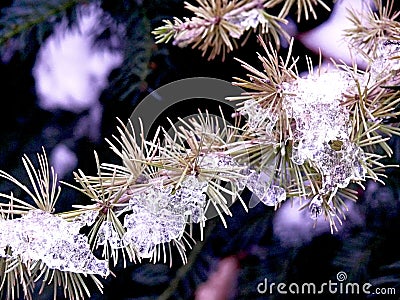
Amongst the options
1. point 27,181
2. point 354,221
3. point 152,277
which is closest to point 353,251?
point 354,221

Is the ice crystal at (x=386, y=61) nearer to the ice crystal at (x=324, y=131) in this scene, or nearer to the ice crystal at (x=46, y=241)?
the ice crystal at (x=324, y=131)

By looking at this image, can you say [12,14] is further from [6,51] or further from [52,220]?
[52,220]

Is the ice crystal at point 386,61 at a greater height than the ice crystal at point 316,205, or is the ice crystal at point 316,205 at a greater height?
the ice crystal at point 386,61

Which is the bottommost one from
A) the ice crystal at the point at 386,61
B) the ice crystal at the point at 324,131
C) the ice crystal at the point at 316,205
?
the ice crystal at the point at 316,205

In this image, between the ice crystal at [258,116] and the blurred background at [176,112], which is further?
the blurred background at [176,112]

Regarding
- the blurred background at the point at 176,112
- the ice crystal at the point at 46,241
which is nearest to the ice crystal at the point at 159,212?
the ice crystal at the point at 46,241

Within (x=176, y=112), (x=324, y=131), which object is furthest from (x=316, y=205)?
(x=176, y=112)

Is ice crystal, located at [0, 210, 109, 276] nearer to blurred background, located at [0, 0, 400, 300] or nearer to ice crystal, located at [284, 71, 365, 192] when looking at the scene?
ice crystal, located at [284, 71, 365, 192]
